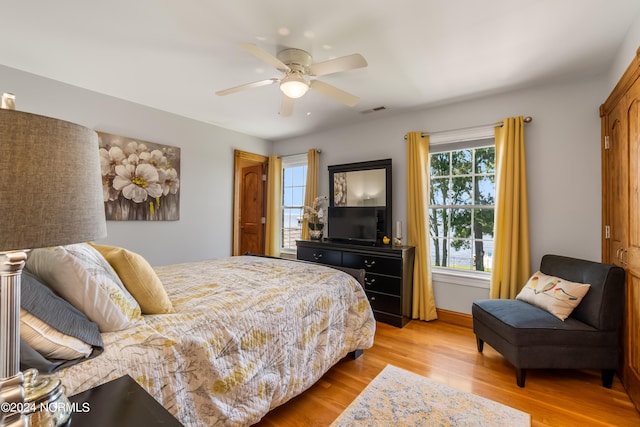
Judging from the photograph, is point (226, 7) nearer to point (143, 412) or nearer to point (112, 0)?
point (112, 0)

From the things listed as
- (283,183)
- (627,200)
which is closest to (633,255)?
(627,200)

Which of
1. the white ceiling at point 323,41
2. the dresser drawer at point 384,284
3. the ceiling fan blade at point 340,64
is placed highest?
the white ceiling at point 323,41

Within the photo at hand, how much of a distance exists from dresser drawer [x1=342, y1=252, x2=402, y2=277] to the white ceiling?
73.9 inches

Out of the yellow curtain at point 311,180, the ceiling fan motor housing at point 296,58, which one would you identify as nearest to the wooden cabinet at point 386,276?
the yellow curtain at point 311,180

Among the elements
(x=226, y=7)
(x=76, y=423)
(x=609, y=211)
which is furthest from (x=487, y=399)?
(x=226, y=7)

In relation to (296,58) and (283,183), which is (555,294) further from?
(283,183)

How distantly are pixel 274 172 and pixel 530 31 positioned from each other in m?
3.82

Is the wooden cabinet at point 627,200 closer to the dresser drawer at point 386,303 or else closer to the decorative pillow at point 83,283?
the dresser drawer at point 386,303

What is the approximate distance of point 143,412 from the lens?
79 cm

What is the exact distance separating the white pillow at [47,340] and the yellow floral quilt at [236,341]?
56mm

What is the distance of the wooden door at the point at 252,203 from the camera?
5.02m

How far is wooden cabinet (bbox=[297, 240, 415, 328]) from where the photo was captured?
330 centimetres

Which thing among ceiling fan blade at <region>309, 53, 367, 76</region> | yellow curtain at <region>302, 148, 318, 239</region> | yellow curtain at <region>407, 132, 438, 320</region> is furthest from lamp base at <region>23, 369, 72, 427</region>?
yellow curtain at <region>302, 148, 318, 239</region>

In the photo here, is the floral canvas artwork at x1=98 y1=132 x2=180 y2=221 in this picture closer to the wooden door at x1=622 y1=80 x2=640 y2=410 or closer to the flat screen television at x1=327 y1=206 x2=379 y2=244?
the flat screen television at x1=327 y1=206 x2=379 y2=244
